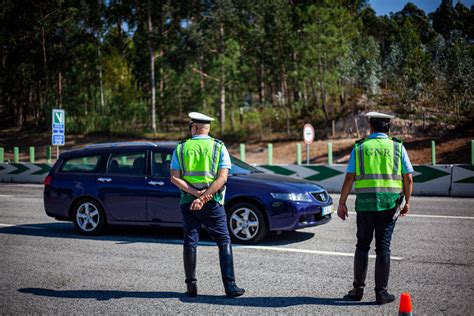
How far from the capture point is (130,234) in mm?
9359

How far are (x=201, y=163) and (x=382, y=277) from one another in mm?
1989

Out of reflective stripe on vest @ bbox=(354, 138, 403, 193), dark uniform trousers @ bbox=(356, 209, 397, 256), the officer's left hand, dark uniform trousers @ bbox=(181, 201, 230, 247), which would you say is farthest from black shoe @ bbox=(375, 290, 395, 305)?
the officer's left hand

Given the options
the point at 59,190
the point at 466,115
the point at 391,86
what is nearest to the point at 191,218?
the point at 59,190

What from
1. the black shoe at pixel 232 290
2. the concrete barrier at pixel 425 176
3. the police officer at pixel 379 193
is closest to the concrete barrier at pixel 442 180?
the concrete barrier at pixel 425 176

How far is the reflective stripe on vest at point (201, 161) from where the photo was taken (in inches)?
207

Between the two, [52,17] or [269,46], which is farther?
[52,17]

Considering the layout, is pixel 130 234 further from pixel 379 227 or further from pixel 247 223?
pixel 379 227

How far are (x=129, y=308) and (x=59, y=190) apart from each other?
4862mm

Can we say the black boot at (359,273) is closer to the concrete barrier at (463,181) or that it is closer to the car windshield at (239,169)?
the car windshield at (239,169)

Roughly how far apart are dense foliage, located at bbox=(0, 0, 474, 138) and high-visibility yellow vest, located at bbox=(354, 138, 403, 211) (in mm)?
28960

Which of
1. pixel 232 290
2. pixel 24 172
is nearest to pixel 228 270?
pixel 232 290

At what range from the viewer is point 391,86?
3953cm

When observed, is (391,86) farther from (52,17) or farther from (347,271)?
(347,271)

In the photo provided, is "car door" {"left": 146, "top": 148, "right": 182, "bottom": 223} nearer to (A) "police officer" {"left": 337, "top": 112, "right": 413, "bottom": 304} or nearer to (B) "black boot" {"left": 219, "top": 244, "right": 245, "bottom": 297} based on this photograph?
(B) "black boot" {"left": 219, "top": 244, "right": 245, "bottom": 297}
